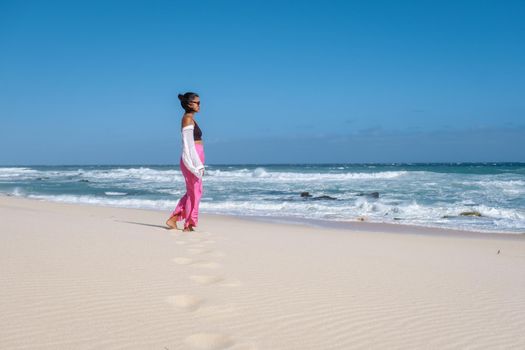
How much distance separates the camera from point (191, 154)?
20.5ft

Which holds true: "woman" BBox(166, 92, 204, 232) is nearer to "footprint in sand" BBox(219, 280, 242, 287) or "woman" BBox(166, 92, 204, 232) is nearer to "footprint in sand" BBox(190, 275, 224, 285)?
"footprint in sand" BBox(190, 275, 224, 285)

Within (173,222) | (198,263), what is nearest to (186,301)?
(198,263)

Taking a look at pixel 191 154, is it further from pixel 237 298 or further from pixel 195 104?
pixel 237 298

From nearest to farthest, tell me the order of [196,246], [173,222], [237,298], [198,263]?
[237,298] → [198,263] → [196,246] → [173,222]

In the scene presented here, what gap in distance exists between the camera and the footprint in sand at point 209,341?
2230 millimetres

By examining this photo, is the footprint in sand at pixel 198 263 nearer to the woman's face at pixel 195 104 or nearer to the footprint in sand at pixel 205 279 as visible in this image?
the footprint in sand at pixel 205 279

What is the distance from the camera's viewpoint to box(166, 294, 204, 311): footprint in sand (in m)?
2.82

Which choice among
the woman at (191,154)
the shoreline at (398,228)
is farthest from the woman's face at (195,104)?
the shoreline at (398,228)

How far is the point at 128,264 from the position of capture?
12.8 feet

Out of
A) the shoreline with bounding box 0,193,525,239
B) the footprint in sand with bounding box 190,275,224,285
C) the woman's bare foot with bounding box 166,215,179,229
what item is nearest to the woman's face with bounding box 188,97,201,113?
the woman's bare foot with bounding box 166,215,179,229

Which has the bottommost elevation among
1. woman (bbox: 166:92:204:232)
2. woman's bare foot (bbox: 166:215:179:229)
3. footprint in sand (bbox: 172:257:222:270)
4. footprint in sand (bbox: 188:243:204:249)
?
footprint in sand (bbox: 188:243:204:249)

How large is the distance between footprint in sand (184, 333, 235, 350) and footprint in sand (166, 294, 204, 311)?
453 mm

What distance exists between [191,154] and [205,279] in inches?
116

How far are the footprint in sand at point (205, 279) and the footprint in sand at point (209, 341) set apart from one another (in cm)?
112
